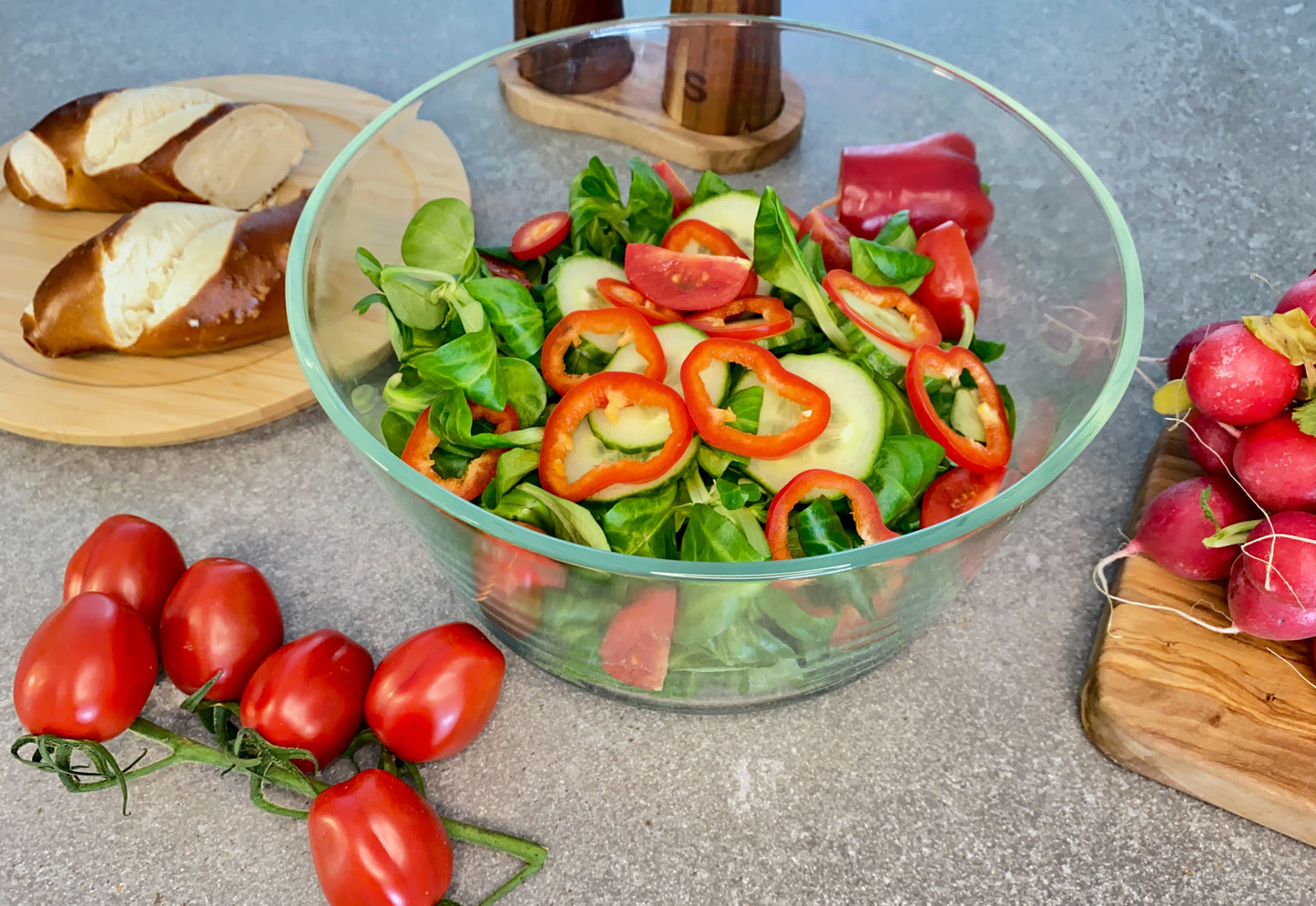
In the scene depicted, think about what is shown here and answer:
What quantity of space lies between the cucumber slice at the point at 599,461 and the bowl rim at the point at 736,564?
0.37 ft

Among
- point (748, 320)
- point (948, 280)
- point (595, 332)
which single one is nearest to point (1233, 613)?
point (948, 280)

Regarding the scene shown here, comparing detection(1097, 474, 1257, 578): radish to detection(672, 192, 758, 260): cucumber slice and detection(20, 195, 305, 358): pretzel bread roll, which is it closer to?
detection(672, 192, 758, 260): cucumber slice

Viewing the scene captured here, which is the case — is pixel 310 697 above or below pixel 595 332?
below

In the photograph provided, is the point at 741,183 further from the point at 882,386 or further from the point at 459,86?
the point at 882,386

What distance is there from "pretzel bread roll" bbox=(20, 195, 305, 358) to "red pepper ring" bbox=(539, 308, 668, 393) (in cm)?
43

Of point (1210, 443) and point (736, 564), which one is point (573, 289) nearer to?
point (736, 564)

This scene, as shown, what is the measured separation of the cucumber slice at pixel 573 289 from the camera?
0.97 meters

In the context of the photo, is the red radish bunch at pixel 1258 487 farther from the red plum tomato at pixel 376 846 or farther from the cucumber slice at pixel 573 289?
the red plum tomato at pixel 376 846

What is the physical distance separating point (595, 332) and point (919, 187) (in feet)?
1.43

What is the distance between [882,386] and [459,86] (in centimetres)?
62

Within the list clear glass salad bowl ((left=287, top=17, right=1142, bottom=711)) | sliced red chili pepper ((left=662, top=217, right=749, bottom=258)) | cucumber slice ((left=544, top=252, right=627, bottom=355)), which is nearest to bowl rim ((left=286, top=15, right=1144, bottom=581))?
clear glass salad bowl ((left=287, top=17, right=1142, bottom=711))

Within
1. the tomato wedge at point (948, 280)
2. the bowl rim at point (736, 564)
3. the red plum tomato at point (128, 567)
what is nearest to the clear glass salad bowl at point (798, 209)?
the bowl rim at point (736, 564)

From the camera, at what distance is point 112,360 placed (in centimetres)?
120

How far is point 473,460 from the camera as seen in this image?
899mm
